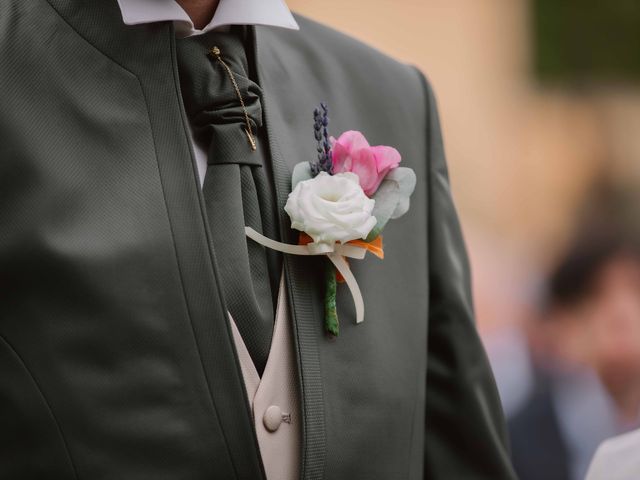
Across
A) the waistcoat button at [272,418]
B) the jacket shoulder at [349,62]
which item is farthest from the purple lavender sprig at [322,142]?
the waistcoat button at [272,418]

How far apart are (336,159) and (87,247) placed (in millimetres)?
444

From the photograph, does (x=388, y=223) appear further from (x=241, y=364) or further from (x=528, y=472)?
(x=528, y=472)

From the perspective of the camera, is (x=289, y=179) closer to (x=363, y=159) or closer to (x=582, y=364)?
(x=363, y=159)

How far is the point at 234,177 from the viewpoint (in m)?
1.57

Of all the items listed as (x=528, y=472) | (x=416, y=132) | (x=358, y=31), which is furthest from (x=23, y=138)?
(x=358, y=31)

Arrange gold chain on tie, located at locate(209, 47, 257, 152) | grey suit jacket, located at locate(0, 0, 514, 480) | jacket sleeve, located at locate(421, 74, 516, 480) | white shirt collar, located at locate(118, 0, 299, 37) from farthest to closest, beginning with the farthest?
1. jacket sleeve, located at locate(421, 74, 516, 480)
2. gold chain on tie, located at locate(209, 47, 257, 152)
3. white shirt collar, located at locate(118, 0, 299, 37)
4. grey suit jacket, located at locate(0, 0, 514, 480)

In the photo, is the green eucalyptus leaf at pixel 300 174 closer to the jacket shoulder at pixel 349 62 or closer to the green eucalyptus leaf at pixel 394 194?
the green eucalyptus leaf at pixel 394 194

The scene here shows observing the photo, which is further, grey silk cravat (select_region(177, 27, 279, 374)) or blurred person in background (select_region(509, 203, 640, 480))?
blurred person in background (select_region(509, 203, 640, 480))

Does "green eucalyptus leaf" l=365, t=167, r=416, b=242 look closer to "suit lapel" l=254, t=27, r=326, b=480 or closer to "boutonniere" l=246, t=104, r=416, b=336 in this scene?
"boutonniere" l=246, t=104, r=416, b=336

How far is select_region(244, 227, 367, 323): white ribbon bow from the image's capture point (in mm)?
1565

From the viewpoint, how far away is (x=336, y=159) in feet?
5.49

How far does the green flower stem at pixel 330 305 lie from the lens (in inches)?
63.7

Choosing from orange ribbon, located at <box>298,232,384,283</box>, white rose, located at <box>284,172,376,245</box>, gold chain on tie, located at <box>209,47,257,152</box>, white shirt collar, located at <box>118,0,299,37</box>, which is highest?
white shirt collar, located at <box>118,0,299,37</box>

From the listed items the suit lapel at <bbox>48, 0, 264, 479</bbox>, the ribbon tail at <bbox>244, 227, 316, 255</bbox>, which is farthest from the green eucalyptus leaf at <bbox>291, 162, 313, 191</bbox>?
the suit lapel at <bbox>48, 0, 264, 479</bbox>
